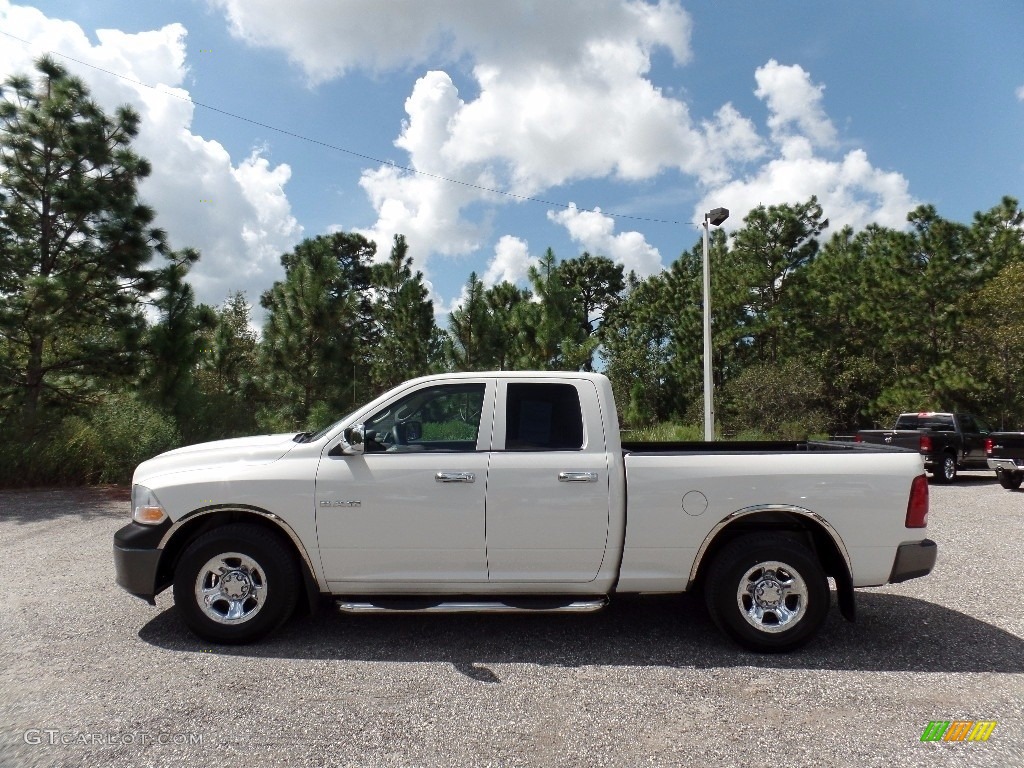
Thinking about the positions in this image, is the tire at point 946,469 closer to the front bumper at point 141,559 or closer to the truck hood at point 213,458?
the truck hood at point 213,458

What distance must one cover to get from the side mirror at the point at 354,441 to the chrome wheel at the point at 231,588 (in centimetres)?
96

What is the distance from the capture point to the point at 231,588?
14.3 ft

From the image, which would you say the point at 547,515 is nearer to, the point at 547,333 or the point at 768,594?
the point at 768,594

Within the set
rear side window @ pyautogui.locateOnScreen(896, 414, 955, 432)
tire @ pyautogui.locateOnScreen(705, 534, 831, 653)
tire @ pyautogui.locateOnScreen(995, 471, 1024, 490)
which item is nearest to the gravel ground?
tire @ pyautogui.locateOnScreen(705, 534, 831, 653)

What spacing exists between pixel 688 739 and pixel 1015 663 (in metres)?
2.56

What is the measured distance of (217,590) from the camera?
14.3 ft

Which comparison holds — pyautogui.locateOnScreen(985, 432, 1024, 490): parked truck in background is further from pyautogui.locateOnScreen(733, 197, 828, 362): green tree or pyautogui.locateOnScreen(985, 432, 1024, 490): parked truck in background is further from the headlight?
pyautogui.locateOnScreen(733, 197, 828, 362): green tree

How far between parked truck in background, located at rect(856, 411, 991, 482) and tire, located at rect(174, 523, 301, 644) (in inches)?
556

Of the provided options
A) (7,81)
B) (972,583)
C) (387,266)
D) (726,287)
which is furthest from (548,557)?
(726,287)

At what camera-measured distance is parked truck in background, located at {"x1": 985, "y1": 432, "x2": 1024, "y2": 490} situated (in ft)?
43.4

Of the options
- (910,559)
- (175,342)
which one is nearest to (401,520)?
(910,559)

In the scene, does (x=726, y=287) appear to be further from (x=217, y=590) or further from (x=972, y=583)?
(x=217, y=590)

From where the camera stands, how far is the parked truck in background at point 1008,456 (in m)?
13.2

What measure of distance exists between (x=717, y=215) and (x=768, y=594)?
1411cm
